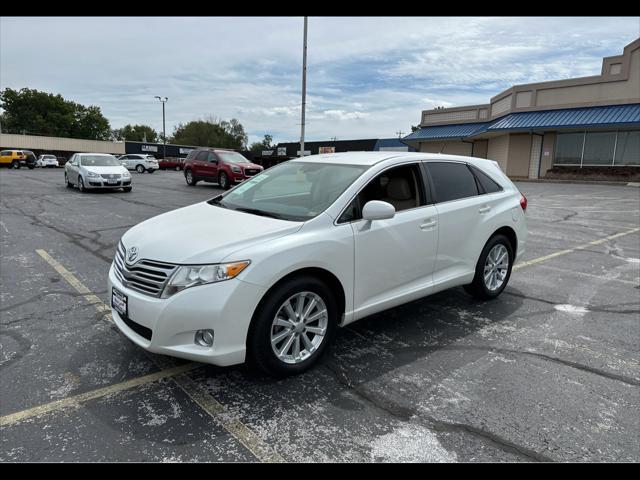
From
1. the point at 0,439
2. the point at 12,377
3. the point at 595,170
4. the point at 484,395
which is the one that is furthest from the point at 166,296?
the point at 595,170

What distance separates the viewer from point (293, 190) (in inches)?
167

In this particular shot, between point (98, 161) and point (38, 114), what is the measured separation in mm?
81531

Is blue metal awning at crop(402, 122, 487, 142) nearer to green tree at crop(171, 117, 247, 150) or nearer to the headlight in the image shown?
the headlight

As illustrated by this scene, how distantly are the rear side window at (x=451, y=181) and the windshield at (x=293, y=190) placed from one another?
914mm

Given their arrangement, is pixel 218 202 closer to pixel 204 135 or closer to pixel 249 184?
pixel 249 184

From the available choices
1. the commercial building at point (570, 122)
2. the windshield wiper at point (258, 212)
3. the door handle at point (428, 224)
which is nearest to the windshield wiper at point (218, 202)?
the windshield wiper at point (258, 212)

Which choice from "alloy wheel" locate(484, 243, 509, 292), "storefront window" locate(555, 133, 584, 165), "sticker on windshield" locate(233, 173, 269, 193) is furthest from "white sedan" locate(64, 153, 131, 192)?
"storefront window" locate(555, 133, 584, 165)

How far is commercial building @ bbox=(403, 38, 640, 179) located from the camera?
2573 cm

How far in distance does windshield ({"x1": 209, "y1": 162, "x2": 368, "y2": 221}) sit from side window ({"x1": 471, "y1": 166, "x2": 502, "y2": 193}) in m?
1.73
